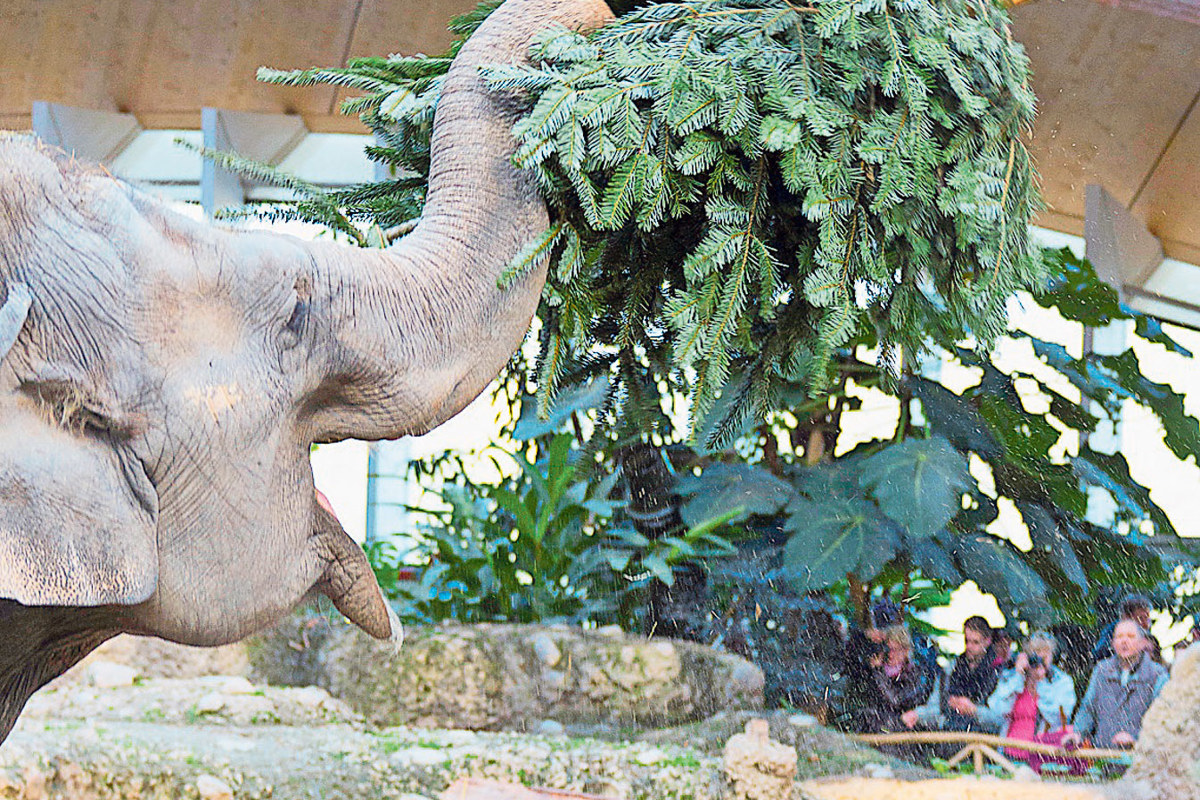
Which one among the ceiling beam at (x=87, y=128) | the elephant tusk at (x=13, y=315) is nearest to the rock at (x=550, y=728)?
the elephant tusk at (x=13, y=315)

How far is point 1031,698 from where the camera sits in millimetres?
3404

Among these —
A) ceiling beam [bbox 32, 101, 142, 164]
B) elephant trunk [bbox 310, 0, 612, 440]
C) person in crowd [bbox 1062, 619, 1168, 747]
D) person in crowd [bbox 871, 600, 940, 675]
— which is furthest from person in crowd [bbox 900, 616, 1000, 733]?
ceiling beam [bbox 32, 101, 142, 164]

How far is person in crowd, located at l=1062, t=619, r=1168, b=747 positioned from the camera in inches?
130

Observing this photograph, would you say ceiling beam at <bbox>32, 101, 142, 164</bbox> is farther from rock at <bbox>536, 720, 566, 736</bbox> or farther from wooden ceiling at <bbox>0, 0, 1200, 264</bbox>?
rock at <bbox>536, 720, 566, 736</bbox>

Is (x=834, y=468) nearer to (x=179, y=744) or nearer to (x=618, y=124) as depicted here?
(x=179, y=744)

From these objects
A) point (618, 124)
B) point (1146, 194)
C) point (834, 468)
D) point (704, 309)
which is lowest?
point (834, 468)

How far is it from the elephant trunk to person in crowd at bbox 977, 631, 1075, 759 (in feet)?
9.09

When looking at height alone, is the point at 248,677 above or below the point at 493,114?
below

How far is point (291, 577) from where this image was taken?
850 millimetres

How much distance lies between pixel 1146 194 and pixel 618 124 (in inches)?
167

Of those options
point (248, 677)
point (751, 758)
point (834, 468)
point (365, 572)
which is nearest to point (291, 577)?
point (365, 572)

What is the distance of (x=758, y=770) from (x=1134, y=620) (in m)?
1.22

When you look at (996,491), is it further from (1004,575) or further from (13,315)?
(13,315)

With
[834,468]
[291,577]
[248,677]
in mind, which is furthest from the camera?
[248,677]
